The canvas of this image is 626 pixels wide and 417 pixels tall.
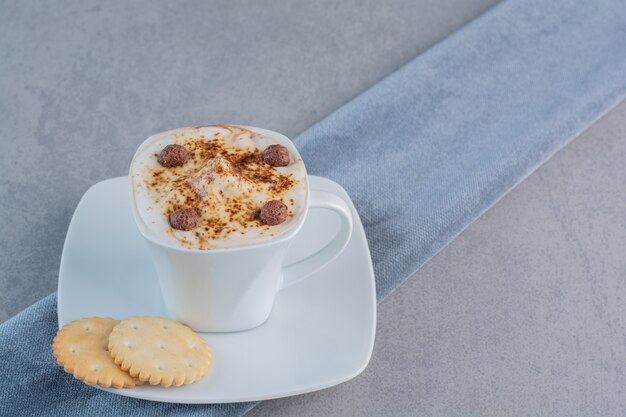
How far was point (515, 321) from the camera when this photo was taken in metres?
1.41

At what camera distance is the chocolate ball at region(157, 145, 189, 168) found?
1.17 meters

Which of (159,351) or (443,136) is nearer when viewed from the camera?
(159,351)

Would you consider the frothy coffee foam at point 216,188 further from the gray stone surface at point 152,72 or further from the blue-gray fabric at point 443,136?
the gray stone surface at point 152,72

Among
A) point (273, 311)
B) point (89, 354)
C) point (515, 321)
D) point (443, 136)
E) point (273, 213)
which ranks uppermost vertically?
point (273, 213)

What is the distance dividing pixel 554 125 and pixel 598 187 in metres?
0.16

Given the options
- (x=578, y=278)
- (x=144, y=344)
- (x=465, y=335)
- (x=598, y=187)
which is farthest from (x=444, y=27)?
(x=144, y=344)

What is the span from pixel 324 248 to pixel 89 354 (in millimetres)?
389

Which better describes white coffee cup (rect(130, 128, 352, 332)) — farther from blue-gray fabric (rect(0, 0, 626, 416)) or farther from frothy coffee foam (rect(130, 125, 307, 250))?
blue-gray fabric (rect(0, 0, 626, 416))

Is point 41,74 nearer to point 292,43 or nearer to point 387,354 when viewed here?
point 292,43

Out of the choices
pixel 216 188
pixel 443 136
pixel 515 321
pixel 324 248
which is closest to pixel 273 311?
pixel 324 248

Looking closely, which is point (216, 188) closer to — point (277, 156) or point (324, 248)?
point (277, 156)

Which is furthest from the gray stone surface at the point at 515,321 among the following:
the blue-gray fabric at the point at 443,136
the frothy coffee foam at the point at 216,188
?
the frothy coffee foam at the point at 216,188

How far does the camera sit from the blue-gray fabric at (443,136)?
1226 mm

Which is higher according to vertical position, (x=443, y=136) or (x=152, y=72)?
(x=152, y=72)
